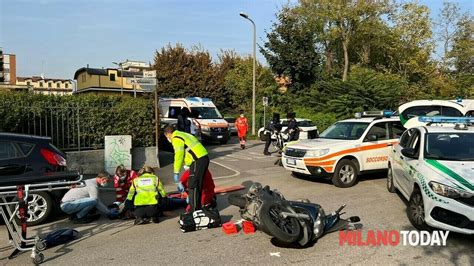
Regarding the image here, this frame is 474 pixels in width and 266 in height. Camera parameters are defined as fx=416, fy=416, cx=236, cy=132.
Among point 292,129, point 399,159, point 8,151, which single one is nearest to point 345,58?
point 292,129

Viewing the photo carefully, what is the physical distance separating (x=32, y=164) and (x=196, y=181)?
3.10 meters

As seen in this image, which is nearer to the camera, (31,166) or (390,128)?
(31,166)

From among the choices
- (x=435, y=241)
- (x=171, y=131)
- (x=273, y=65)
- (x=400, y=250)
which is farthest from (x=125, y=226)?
(x=273, y=65)

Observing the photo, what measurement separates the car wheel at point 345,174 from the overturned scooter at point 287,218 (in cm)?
366

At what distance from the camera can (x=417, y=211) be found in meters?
6.27

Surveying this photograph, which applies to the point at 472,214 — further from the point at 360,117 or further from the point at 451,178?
the point at 360,117

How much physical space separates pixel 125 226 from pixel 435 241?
479 cm

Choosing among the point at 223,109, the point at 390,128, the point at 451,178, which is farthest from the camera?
the point at 223,109

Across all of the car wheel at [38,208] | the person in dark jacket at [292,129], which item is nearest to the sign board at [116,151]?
the car wheel at [38,208]

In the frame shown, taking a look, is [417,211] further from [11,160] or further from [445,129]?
[11,160]

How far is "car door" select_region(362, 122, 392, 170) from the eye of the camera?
10.3 metres

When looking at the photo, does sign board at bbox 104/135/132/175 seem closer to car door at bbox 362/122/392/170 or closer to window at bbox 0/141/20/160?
window at bbox 0/141/20/160

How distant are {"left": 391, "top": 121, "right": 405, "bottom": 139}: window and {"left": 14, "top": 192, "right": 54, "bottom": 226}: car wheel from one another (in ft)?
26.9

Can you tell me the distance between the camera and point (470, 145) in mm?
6902
